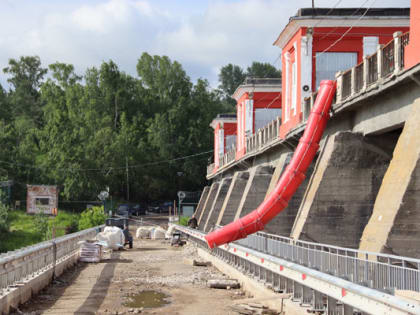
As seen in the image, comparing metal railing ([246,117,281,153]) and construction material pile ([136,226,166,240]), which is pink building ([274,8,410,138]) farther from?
construction material pile ([136,226,166,240])

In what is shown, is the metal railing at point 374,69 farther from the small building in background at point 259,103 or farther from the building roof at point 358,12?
the small building in background at point 259,103

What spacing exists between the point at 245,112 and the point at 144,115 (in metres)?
46.8

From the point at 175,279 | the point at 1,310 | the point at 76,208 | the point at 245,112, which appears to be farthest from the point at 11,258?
the point at 76,208

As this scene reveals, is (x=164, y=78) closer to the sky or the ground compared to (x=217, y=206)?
closer to the sky

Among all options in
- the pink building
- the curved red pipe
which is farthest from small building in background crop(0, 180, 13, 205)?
Result: the curved red pipe

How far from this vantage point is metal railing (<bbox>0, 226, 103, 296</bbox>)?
531 inches

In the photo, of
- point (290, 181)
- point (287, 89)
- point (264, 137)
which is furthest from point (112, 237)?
point (290, 181)

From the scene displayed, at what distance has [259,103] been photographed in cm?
4916

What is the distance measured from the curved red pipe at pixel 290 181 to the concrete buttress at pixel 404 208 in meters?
6.77

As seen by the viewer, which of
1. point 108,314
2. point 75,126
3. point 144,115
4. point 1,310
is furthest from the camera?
point 144,115

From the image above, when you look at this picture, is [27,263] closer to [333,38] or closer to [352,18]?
[333,38]

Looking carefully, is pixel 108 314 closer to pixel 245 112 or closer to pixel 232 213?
pixel 232 213

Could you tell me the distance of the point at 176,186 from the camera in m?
90.3

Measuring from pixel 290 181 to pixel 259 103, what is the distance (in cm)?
2781
